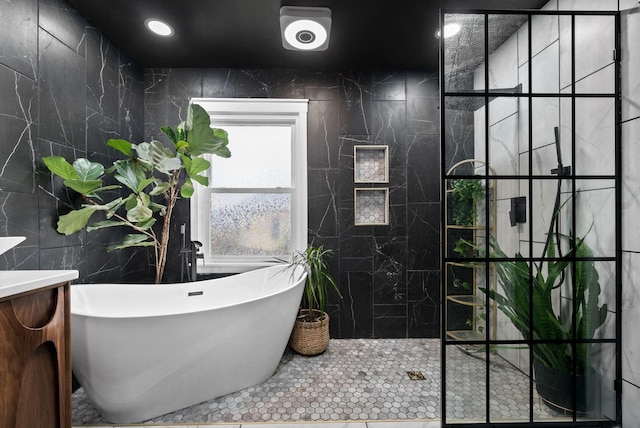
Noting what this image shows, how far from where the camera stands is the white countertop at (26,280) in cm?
96

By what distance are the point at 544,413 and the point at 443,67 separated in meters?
1.83

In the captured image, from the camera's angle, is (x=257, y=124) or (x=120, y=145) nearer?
(x=120, y=145)

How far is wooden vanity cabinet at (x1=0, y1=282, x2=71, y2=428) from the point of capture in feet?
3.18

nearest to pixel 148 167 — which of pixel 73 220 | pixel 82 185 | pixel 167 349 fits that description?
pixel 82 185

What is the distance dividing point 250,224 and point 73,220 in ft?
4.28

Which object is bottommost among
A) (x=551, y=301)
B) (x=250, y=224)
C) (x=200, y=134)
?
(x=551, y=301)

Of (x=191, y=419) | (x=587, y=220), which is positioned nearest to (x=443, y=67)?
(x=587, y=220)

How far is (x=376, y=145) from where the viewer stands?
280 cm

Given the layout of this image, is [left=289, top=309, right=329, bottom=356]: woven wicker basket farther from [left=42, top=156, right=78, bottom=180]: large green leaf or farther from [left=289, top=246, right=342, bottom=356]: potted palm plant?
[left=42, top=156, right=78, bottom=180]: large green leaf

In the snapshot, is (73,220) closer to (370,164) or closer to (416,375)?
(370,164)

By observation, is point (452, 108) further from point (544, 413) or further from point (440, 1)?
point (544, 413)

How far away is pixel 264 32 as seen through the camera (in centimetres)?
226

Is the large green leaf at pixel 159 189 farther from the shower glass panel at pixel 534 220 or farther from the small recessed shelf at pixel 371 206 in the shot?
the shower glass panel at pixel 534 220

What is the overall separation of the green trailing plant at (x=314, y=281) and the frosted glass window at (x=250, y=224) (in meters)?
0.27
